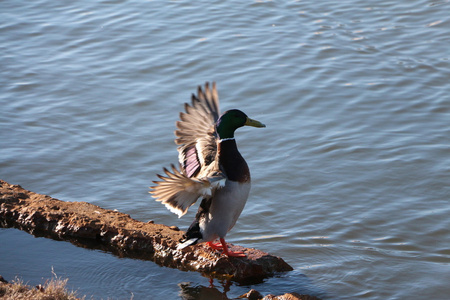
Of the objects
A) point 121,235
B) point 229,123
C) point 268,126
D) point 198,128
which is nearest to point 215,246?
point 121,235

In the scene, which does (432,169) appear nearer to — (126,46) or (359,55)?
(359,55)

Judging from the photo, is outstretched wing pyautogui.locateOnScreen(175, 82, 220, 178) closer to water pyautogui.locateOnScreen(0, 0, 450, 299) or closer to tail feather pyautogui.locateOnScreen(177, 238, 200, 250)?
tail feather pyautogui.locateOnScreen(177, 238, 200, 250)

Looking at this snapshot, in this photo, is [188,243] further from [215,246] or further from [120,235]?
[120,235]

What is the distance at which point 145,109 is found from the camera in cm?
969

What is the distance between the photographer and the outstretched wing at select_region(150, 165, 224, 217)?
5.09m

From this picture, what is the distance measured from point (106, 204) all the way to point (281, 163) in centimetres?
218

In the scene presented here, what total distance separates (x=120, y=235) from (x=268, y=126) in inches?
141

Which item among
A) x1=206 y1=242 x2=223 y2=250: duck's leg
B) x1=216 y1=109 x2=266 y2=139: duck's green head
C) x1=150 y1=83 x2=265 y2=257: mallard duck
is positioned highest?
x1=216 y1=109 x2=266 y2=139: duck's green head

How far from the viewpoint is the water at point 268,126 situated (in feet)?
19.8

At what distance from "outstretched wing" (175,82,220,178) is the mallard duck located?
10 mm

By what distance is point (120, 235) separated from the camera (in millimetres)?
6016

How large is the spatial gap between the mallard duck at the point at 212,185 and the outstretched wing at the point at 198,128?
0.03ft

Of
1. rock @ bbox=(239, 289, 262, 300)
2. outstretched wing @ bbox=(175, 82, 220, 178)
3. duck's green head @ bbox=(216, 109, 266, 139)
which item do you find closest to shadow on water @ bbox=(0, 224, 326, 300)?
rock @ bbox=(239, 289, 262, 300)

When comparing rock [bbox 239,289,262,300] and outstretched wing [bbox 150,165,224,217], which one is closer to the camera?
outstretched wing [bbox 150,165,224,217]
